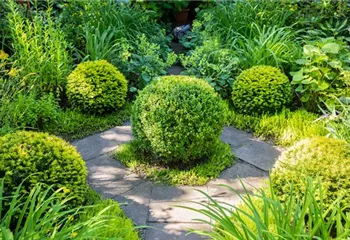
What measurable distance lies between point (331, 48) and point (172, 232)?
250 cm

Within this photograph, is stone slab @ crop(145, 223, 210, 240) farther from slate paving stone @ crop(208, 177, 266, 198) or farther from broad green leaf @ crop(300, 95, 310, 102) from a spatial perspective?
broad green leaf @ crop(300, 95, 310, 102)

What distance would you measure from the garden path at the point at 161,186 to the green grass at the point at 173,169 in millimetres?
53

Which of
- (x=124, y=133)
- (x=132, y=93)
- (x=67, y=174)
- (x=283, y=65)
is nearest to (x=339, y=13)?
(x=283, y=65)

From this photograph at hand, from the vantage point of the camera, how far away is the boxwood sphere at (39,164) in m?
2.55

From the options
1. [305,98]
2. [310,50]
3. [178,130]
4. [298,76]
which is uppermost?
[310,50]

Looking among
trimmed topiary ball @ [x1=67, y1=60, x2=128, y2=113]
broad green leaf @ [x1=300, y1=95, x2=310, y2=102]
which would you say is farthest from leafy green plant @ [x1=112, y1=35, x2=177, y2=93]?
broad green leaf @ [x1=300, y1=95, x2=310, y2=102]

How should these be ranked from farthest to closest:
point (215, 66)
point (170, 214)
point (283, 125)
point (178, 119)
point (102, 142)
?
point (215, 66) < point (283, 125) < point (102, 142) < point (178, 119) < point (170, 214)

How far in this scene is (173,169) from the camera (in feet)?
11.4

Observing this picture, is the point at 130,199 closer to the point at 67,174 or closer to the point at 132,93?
the point at 67,174

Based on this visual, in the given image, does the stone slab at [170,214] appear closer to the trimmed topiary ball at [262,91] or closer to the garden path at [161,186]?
the garden path at [161,186]

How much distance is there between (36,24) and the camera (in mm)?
4434

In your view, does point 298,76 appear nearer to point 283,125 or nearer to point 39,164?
point 283,125

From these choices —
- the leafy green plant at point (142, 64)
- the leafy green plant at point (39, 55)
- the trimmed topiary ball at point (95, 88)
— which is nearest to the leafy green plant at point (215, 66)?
the leafy green plant at point (142, 64)

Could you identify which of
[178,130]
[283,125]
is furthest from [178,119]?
[283,125]
